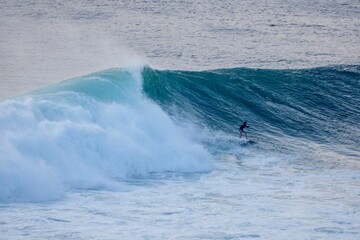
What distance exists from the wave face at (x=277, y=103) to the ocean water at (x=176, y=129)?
59 millimetres

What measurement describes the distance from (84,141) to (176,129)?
3.19 metres

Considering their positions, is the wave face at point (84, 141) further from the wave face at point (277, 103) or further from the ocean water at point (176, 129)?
the wave face at point (277, 103)

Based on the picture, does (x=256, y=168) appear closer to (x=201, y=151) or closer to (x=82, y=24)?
(x=201, y=151)

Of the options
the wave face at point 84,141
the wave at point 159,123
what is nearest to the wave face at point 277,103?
the wave at point 159,123

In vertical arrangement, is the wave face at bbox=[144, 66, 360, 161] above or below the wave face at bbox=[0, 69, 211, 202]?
above

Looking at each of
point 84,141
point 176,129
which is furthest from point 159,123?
point 84,141

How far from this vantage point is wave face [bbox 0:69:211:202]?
12.8 m

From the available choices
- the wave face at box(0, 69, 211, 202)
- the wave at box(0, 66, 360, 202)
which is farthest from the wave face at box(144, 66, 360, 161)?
the wave face at box(0, 69, 211, 202)

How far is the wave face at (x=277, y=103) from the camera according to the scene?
1806 cm

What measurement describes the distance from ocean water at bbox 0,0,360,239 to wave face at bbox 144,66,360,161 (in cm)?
6

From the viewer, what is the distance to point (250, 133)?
60.2 ft

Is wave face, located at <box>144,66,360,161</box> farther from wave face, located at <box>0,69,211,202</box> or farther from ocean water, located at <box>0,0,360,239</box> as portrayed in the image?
wave face, located at <box>0,69,211,202</box>

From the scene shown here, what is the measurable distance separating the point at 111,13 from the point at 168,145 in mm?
16538

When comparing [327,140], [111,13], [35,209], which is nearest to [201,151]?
[327,140]
